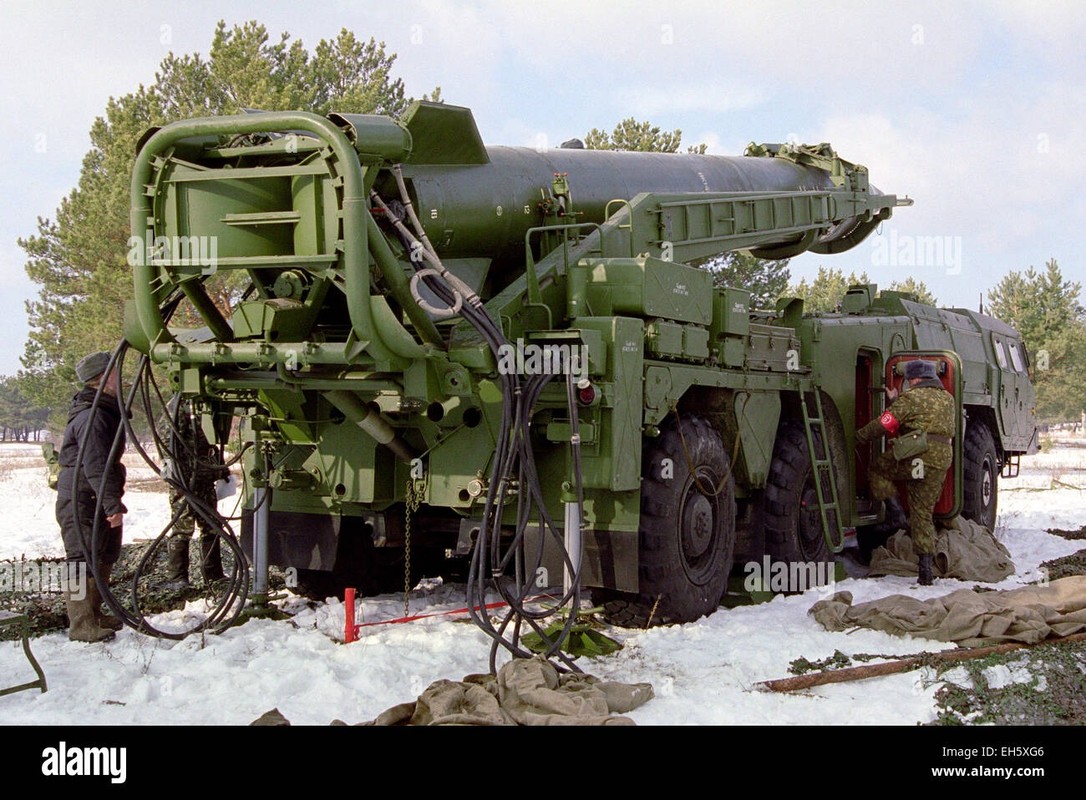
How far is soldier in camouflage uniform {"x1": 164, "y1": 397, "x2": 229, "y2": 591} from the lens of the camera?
25.0 ft

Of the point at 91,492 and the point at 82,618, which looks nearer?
the point at 82,618

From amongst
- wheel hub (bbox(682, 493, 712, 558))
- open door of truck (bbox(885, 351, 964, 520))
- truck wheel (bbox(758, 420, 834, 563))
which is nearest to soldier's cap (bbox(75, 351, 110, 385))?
wheel hub (bbox(682, 493, 712, 558))

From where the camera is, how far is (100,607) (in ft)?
24.1

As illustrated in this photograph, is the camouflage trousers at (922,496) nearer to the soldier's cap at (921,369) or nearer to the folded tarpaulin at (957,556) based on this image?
the folded tarpaulin at (957,556)

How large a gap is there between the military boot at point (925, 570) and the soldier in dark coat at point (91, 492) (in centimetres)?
654

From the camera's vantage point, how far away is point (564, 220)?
7.99 m

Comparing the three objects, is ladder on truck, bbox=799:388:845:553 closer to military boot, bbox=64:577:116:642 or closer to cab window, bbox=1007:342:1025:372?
cab window, bbox=1007:342:1025:372

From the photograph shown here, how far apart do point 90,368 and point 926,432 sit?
6.75 m

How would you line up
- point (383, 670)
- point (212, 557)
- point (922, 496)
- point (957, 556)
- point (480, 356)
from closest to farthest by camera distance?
point (383, 670)
point (480, 356)
point (212, 557)
point (922, 496)
point (957, 556)

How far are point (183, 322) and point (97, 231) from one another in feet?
8.41

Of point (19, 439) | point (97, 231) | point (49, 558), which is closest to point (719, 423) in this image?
point (49, 558)

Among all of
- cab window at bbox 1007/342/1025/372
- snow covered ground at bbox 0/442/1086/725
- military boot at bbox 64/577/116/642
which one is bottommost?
snow covered ground at bbox 0/442/1086/725

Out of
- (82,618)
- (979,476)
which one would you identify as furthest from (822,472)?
(82,618)

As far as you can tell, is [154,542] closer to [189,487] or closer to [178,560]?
[189,487]
